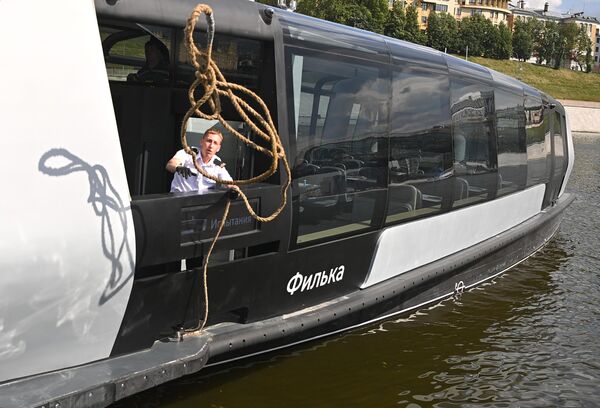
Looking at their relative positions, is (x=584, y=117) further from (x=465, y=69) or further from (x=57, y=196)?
(x=57, y=196)

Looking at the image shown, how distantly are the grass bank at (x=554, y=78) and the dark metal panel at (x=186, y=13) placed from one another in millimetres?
95322

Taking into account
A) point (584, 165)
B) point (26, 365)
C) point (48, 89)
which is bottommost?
point (584, 165)

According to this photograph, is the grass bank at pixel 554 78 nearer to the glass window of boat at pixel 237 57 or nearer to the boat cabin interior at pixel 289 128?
the boat cabin interior at pixel 289 128

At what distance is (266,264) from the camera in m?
4.93

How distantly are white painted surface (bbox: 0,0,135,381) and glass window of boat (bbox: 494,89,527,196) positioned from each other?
20.1 ft

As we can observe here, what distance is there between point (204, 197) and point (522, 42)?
434 ft

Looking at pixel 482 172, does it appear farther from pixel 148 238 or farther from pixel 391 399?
pixel 148 238

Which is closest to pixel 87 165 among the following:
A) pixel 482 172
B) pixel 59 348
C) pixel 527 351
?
pixel 59 348

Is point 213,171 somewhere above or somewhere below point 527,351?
above

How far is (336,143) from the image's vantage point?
5.50 meters

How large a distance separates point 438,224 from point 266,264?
9.38 ft

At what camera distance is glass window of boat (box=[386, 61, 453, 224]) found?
627cm

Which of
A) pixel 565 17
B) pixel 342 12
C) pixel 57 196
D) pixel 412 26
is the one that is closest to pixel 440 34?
pixel 412 26

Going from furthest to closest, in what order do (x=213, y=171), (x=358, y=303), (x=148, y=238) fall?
(x=358, y=303)
(x=213, y=171)
(x=148, y=238)
